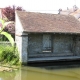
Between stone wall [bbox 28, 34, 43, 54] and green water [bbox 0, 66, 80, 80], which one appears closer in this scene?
green water [bbox 0, 66, 80, 80]

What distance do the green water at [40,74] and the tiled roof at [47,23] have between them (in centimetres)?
372

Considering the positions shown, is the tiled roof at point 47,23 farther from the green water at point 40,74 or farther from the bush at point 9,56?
the green water at point 40,74

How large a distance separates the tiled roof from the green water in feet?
12.2

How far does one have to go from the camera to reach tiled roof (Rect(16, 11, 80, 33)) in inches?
696

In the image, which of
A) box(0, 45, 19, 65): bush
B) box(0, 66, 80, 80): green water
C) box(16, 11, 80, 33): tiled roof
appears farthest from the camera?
box(16, 11, 80, 33): tiled roof

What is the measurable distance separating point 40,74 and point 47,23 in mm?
7212

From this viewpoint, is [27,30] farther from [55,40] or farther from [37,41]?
[55,40]

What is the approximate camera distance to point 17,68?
48.6 ft

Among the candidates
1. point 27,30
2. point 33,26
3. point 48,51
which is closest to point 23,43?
point 27,30

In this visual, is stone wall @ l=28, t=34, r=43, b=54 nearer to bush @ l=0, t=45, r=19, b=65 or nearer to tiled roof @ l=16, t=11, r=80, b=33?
tiled roof @ l=16, t=11, r=80, b=33

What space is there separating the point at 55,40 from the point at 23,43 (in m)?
4.19

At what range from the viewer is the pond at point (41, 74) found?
12.2 meters

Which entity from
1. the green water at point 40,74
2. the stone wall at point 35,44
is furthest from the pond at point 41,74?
the stone wall at point 35,44

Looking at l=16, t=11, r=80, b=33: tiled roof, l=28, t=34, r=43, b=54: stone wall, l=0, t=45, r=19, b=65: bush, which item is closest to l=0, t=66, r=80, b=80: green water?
l=0, t=45, r=19, b=65: bush
